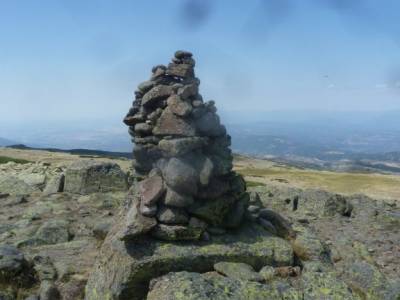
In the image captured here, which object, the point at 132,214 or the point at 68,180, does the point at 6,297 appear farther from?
the point at 68,180

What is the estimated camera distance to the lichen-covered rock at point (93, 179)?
1214 inches

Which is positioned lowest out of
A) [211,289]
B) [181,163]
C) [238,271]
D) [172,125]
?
[211,289]

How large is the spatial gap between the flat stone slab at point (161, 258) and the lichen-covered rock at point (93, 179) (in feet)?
53.9

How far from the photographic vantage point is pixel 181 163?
47.2 feet

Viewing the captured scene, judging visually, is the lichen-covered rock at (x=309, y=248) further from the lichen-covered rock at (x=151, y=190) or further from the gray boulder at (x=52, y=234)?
the gray boulder at (x=52, y=234)

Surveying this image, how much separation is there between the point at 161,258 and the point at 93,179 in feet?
63.8

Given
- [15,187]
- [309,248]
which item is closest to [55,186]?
[15,187]

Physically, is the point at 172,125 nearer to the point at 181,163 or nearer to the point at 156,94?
the point at 181,163

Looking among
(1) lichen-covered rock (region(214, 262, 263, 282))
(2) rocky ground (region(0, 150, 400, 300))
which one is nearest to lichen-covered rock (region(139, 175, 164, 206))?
(2) rocky ground (region(0, 150, 400, 300))

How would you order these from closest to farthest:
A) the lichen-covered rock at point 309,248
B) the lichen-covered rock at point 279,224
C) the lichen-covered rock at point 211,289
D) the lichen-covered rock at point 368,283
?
the lichen-covered rock at point 211,289
the lichen-covered rock at point 368,283
the lichen-covered rock at point 309,248
the lichen-covered rock at point 279,224

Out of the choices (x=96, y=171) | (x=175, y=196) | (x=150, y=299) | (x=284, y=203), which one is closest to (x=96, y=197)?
(x=96, y=171)

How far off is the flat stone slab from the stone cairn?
440 mm

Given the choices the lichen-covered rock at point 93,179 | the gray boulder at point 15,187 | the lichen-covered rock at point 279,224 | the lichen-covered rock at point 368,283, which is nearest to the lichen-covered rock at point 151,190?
the lichen-covered rock at point 279,224

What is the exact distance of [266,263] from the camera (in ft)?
46.2
